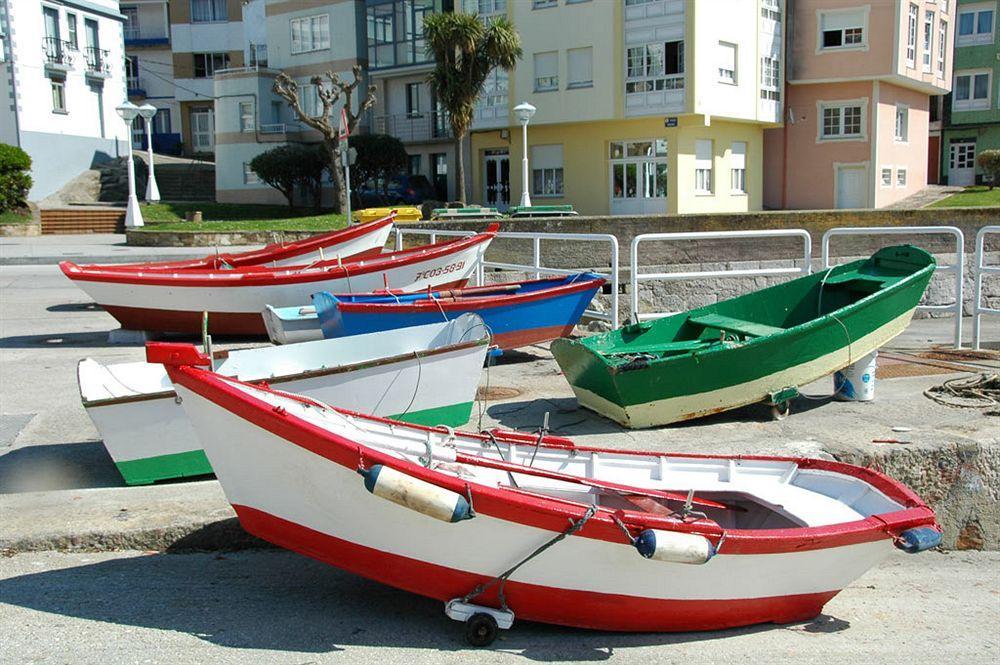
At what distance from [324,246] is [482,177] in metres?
26.4

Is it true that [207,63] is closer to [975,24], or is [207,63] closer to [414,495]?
[975,24]

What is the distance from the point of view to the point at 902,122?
38.8m

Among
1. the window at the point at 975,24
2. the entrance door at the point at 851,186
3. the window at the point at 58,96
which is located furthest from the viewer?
the window at the point at 975,24

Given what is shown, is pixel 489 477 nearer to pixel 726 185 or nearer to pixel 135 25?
pixel 726 185

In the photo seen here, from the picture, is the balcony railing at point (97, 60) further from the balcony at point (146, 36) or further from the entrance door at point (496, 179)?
the entrance door at point (496, 179)

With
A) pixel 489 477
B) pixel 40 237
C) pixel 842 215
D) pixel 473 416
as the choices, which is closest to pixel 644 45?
pixel 842 215

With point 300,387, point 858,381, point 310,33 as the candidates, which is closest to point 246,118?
point 310,33

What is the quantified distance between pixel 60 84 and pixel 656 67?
81.3ft

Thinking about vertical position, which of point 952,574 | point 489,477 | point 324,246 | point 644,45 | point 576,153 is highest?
point 644,45

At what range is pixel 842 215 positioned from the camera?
1955cm

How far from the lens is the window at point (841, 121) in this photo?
119ft

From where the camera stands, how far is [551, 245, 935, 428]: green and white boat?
22.9 ft

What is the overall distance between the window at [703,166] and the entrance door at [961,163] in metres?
17.4

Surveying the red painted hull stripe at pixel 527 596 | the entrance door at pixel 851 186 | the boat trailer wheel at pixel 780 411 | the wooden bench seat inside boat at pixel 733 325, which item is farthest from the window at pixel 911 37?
the red painted hull stripe at pixel 527 596
